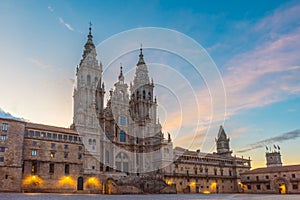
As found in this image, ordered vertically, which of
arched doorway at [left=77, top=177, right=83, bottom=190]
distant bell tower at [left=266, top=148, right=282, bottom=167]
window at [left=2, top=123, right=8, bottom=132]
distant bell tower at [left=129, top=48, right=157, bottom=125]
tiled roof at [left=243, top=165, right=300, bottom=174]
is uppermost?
distant bell tower at [left=129, top=48, right=157, bottom=125]

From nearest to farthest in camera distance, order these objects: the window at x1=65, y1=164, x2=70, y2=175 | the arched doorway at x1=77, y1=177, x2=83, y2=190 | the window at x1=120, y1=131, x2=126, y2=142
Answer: the window at x1=65, y1=164, x2=70, y2=175, the arched doorway at x1=77, y1=177, x2=83, y2=190, the window at x1=120, y1=131, x2=126, y2=142

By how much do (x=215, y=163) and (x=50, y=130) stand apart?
5087 cm

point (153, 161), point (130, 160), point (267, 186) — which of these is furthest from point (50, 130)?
point (267, 186)

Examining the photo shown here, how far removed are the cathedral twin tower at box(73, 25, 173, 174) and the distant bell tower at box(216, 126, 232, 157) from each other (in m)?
36.5

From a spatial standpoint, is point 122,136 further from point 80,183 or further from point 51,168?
point 51,168

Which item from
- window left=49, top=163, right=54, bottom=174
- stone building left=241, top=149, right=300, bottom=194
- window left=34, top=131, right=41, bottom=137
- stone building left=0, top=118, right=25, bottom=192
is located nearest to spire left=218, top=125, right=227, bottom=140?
stone building left=241, top=149, right=300, bottom=194

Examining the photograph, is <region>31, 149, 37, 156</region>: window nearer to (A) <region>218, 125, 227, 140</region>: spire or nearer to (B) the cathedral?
(B) the cathedral

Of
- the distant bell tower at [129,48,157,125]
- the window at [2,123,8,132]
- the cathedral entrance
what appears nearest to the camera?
the window at [2,123,8,132]

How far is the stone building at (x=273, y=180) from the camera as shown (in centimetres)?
7206

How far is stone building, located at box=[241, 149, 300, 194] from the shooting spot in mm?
72062

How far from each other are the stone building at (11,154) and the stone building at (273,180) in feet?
198

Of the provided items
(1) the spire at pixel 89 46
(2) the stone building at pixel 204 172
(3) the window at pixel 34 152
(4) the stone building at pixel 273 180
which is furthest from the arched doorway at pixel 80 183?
(4) the stone building at pixel 273 180

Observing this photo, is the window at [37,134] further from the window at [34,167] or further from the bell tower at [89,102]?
A: the bell tower at [89,102]

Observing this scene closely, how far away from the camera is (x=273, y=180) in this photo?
251 ft
